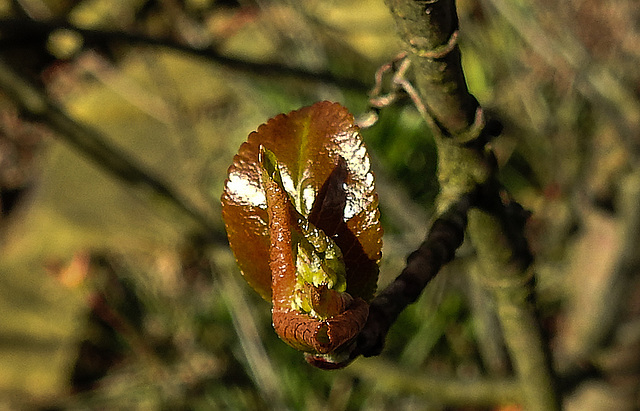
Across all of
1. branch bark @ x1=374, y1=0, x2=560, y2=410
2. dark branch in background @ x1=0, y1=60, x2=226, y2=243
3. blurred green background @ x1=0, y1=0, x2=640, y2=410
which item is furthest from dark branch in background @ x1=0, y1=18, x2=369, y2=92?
branch bark @ x1=374, y1=0, x2=560, y2=410

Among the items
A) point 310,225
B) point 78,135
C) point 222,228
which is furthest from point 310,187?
point 222,228

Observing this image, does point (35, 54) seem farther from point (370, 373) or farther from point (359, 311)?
point (359, 311)

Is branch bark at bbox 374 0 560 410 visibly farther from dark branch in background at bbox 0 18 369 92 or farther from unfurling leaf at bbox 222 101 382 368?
dark branch in background at bbox 0 18 369 92

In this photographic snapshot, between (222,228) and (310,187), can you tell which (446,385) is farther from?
(222,228)

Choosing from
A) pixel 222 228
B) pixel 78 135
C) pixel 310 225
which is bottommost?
pixel 222 228

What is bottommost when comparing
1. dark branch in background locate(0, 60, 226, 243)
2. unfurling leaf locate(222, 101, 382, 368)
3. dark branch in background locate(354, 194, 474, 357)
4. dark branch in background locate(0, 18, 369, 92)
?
dark branch in background locate(0, 60, 226, 243)

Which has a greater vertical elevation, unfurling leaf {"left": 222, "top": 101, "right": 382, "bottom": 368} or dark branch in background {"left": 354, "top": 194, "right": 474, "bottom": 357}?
unfurling leaf {"left": 222, "top": 101, "right": 382, "bottom": 368}

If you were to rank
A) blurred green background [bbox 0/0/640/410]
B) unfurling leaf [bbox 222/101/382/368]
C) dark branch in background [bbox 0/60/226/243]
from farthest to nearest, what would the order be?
1. blurred green background [bbox 0/0/640/410]
2. dark branch in background [bbox 0/60/226/243]
3. unfurling leaf [bbox 222/101/382/368]

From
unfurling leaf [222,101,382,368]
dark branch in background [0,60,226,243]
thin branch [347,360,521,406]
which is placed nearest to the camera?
unfurling leaf [222,101,382,368]
